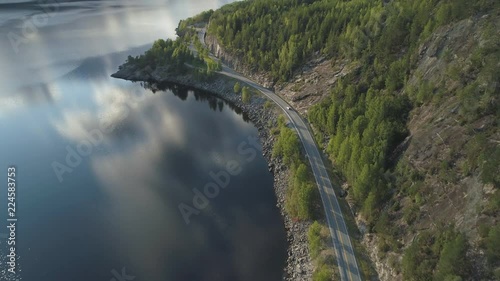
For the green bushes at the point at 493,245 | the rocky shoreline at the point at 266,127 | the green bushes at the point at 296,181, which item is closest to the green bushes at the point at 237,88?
the rocky shoreline at the point at 266,127

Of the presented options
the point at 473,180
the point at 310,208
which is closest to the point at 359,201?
the point at 310,208

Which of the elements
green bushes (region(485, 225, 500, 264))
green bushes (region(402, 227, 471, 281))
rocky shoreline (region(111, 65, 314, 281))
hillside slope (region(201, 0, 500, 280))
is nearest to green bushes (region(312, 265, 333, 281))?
rocky shoreline (region(111, 65, 314, 281))

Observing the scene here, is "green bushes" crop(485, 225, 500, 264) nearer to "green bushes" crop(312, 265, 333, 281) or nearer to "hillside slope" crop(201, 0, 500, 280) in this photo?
"hillside slope" crop(201, 0, 500, 280)

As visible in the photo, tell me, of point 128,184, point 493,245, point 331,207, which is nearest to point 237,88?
point 128,184

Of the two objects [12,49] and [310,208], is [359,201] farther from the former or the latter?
[12,49]

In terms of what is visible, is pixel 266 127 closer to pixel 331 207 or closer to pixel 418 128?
pixel 331 207
